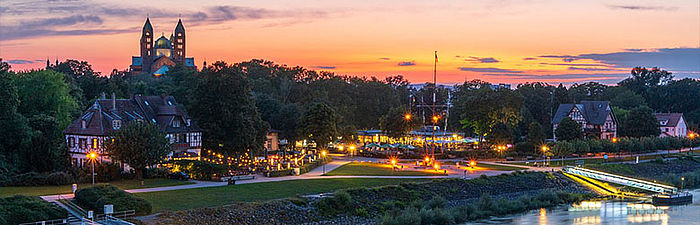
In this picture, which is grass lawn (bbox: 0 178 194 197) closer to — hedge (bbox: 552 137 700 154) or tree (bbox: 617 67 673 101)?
hedge (bbox: 552 137 700 154)

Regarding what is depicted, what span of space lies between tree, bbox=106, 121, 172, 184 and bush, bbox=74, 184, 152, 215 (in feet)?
37.9

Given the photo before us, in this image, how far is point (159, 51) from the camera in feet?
614

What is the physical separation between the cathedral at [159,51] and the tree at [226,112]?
11273 centimetres

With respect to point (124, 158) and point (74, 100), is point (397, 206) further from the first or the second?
point (74, 100)

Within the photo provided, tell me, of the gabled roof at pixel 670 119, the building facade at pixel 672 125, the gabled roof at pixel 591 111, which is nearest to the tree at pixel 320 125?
the gabled roof at pixel 591 111

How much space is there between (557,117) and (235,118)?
208 ft

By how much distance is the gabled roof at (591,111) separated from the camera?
341 feet

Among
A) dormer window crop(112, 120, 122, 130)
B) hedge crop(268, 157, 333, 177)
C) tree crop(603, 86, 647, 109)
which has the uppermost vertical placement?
tree crop(603, 86, 647, 109)

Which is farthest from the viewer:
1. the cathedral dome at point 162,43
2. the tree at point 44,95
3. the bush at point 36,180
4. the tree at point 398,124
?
the cathedral dome at point 162,43

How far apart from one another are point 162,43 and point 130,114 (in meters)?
132

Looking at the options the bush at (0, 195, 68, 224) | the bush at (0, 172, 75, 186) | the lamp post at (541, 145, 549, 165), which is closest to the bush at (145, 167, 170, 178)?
the bush at (0, 172, 75, 186)

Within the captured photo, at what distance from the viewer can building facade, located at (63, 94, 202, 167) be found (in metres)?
56.8

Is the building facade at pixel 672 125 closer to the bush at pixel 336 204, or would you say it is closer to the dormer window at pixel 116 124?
the bush at pixel 336 204

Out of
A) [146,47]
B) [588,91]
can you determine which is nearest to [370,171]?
[588,91]
